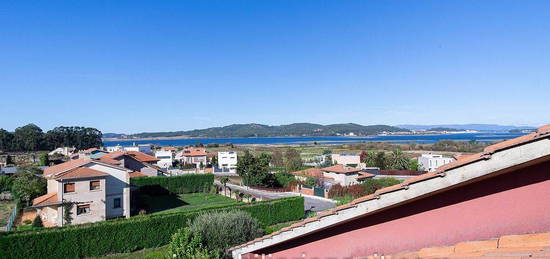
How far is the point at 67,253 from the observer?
18.9 metres

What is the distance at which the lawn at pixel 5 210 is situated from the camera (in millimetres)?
27344

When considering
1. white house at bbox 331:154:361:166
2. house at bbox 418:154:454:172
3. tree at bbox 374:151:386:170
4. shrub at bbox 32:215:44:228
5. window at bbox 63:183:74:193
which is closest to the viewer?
shrub at bbox 32:215:44:228

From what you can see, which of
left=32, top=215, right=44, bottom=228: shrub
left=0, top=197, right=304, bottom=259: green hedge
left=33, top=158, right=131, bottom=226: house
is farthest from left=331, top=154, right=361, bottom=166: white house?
left=32, top=215, right=44, bottom=228: shrub

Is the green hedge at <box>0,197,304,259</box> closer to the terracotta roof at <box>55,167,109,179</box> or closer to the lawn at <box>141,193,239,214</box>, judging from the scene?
the terracotta roof at <box>55,167,109,179</box>

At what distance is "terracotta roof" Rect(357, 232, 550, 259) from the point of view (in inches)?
109

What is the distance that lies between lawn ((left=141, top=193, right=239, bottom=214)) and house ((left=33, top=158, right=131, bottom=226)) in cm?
362

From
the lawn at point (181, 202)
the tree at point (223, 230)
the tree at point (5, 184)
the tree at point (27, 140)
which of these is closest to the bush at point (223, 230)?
the tree at point (223, 230)

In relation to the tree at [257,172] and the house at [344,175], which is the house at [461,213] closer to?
the house at [344,175]

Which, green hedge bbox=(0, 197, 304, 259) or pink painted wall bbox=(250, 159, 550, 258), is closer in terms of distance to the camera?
pink painted wall bbox=(250, 159, 550, 258)

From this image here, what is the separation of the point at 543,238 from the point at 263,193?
42135 mm

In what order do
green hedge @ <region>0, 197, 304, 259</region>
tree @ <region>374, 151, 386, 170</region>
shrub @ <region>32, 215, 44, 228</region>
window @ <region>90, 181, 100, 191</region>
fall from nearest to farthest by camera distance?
green hedge @ <region>0, 197, 304, 259</region> < shrub @ <region>32, 215, 44, 228</region> < window @ <region>90, 181, 100, 191</region> < tree @ <region>374, 151, 386, 170</region>

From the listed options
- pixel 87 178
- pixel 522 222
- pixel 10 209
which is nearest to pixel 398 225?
pixel 522 222

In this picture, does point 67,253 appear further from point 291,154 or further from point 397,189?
point 291,154

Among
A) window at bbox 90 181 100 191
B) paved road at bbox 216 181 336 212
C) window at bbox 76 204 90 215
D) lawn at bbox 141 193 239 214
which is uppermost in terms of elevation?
window at bbox 90 181 100 191
